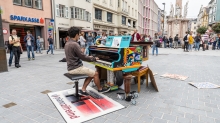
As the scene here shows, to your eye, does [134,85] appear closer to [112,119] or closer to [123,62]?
[123,62]

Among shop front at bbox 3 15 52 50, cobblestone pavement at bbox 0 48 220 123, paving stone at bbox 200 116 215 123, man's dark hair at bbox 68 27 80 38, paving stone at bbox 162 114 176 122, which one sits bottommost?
paving stone at bbox 200 116 215 123

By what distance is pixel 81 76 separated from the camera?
10.8 ft

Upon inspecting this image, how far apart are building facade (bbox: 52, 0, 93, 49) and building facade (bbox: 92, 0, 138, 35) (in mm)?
2781

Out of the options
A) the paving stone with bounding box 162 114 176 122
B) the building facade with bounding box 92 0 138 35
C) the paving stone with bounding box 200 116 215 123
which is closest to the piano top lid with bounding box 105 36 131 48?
the paving stone with bounding box 162 114 176 122

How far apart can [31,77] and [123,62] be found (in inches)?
149

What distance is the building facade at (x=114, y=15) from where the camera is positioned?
83.2 feet

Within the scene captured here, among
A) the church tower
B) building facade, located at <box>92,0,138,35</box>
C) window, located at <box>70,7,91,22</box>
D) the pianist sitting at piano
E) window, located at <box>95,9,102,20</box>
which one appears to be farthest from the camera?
building facade, located at <box>92,0,138,35</box>

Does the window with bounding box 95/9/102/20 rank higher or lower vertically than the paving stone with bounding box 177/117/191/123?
higher

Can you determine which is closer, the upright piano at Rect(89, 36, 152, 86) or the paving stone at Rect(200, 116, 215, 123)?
the paving stone at Rect(200, 116, 215, 123)

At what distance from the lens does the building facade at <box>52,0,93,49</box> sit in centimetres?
1844

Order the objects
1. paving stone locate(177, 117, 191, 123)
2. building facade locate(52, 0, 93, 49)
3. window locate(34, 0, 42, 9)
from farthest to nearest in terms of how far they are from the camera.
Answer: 1. building facade locate(52, 0, 93, 49)
2. window locate(34, 0, 42, 9)
3. paving stone locate(177, 117, 191, 123)

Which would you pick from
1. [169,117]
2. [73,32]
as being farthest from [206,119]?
[73,32]

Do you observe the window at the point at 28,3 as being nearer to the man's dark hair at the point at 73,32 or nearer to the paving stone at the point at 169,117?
the man's dark hair at the point at 73,32

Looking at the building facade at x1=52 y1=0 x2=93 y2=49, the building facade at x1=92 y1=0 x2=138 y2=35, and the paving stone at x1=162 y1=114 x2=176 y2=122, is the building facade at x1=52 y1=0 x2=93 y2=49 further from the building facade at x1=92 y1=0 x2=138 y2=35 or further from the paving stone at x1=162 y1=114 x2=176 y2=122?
the paving stone at x1=162 y1=114 x2=176 y2=122
